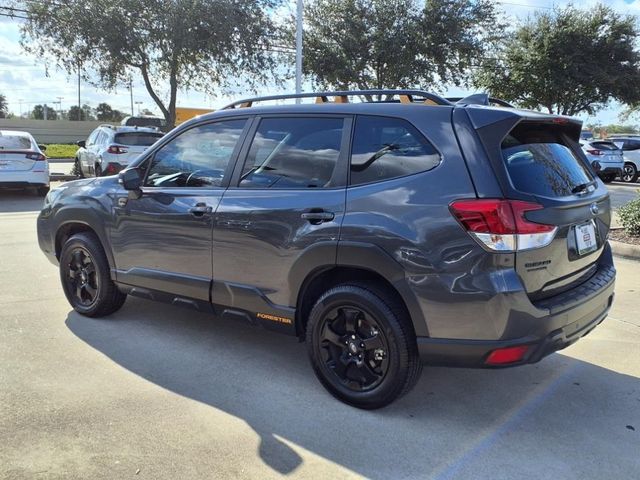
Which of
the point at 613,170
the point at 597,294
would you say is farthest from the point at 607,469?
the point at 613,170

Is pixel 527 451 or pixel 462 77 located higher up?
pixel 462 77

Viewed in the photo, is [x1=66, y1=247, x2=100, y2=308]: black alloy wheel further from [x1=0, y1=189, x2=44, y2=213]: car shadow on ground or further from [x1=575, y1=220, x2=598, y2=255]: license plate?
[x1=0, y1=189, x2=44, y2=213]: car shadow on ground

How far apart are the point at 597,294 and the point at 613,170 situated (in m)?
18.4

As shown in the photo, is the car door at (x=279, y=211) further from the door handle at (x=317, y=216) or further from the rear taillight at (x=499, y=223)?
the rear taillight at (x=499, y=223)

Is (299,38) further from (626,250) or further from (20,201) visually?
(626,250)

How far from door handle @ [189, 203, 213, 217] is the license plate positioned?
2.33 meters

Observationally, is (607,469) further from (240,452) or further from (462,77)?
(462,77)

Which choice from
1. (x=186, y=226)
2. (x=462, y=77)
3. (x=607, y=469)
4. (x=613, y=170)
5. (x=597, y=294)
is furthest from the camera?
(x=462, y=77)

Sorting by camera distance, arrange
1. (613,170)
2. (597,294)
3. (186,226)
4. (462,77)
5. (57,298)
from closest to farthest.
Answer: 1. (597,294)
2. (186,226)
3. (57,298)
4. (613,170)
5. (462,77)

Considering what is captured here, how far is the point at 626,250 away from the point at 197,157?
603 cm

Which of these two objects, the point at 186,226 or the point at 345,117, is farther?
the point at 186,226

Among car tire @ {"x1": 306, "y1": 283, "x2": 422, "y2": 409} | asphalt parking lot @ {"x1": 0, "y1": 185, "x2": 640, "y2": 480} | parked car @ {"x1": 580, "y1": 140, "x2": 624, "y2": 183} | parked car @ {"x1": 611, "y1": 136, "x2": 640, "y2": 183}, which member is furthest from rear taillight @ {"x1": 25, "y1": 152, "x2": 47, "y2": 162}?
parked car @ {"x1": 611, "y1": 136, "x2": 640, "y2": 183}

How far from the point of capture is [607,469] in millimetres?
2840

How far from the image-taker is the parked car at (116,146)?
42.7 feet
